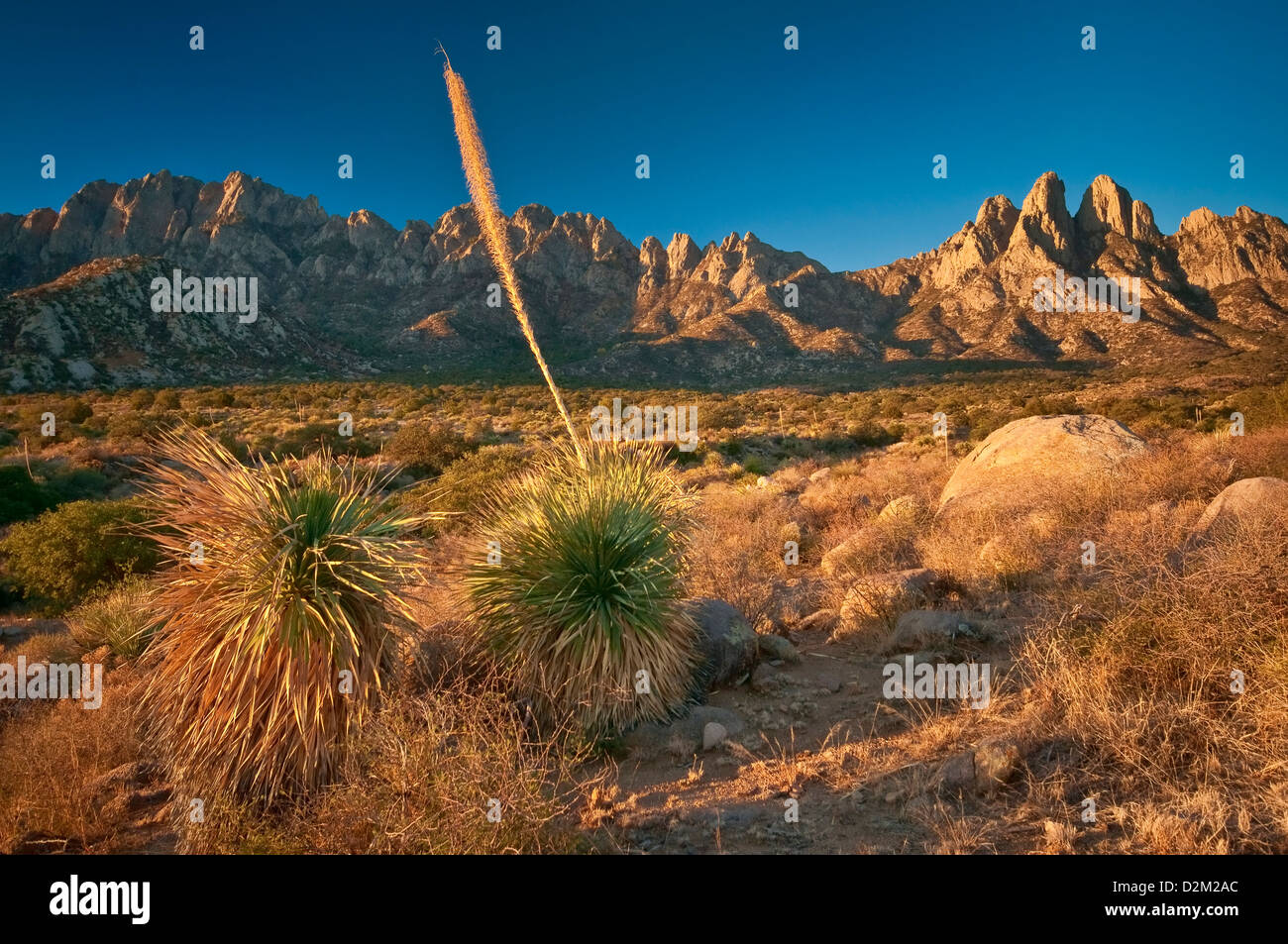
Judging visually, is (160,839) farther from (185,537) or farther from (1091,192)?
(1091,192)

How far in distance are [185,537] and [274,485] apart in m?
0.84

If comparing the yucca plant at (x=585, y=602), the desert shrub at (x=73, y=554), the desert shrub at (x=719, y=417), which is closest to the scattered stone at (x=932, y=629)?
the yucca plant at (x=585, y=602)

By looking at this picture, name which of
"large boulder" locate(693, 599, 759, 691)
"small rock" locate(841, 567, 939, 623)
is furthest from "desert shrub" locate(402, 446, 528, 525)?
"small rock" locate(841, 567, 939, 623)

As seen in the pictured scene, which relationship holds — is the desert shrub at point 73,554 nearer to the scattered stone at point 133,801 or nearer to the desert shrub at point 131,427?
the scattered stone at point 133,801

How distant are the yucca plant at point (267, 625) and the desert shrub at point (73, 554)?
6.68 meters

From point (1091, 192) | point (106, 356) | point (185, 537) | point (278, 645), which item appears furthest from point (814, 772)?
point (1091, 192)

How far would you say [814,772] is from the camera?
14.6 feet

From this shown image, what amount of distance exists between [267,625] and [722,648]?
12.9ft

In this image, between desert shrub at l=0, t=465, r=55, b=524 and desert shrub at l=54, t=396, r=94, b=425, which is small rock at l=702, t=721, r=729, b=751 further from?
desert shrub at l=54, t=396, r=94, b=425

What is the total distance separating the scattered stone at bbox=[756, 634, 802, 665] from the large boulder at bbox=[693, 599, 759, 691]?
0.15 meters

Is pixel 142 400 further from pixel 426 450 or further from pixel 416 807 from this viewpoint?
pixel 416 807

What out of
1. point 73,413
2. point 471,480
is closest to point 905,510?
point 471,480
